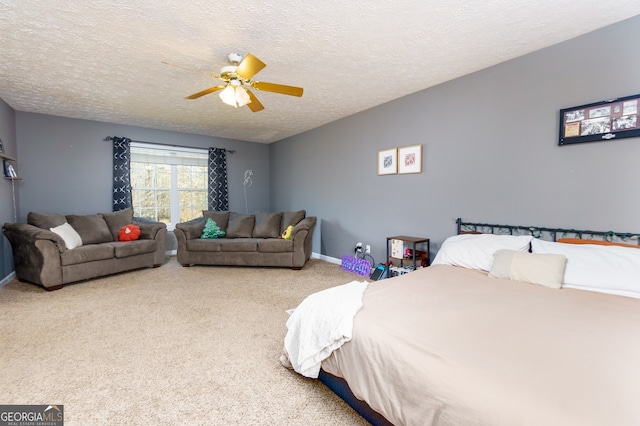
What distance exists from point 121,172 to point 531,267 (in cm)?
580

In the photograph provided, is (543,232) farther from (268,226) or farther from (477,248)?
(268,226)

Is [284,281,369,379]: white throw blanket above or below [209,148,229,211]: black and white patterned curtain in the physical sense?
below

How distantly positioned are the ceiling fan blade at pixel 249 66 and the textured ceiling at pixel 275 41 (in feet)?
0.88

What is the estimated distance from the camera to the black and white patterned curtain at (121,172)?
194 inches

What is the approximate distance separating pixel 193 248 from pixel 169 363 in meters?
2.84

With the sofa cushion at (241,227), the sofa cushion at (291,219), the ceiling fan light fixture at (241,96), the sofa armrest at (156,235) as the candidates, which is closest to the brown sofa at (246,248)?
the sofa cushion at (291,219)

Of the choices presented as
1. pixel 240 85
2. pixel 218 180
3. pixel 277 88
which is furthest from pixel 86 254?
pixel 277 88

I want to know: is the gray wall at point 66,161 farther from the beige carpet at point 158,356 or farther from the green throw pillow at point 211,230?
the green throw pillow at point 211,230

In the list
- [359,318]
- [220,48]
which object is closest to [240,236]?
[220,48]

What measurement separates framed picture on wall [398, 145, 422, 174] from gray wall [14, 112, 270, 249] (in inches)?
169

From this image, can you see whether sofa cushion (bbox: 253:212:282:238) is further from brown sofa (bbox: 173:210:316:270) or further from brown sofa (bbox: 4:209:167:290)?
brown sofa (bbox: 4:209:167:290)

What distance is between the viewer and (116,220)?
4.62m

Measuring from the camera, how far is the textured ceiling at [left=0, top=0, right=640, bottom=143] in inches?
78.5

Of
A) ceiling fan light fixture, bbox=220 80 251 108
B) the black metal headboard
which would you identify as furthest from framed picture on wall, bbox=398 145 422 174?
ceiling fan light fixture, bbox=220 80 251 108
